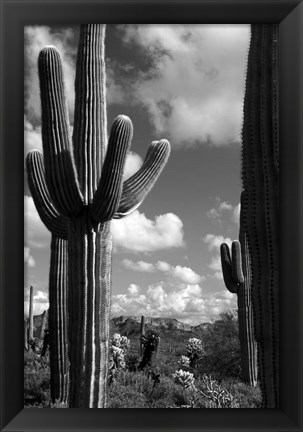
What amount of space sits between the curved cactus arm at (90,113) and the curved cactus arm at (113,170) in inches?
7.4

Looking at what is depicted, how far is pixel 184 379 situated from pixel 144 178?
2.19 m

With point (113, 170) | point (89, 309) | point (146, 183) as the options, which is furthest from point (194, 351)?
point (113, 170)

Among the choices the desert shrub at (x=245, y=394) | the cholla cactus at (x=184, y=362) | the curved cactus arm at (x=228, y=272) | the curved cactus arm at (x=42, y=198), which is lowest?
the desert shrub at (x=245, y=394)

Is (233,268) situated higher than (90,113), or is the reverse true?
(90,113)

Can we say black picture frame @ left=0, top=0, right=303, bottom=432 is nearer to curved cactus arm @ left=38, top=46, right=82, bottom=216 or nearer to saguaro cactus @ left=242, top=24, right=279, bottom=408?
saguaro cactus @ left=242, top=24, right=279, bottom=408

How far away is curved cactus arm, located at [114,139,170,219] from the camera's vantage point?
5.16 m

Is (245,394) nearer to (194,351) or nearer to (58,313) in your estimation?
(194,351)

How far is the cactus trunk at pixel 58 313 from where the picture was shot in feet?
18.6

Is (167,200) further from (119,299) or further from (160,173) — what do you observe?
A: (119,299)

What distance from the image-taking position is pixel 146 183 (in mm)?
5285

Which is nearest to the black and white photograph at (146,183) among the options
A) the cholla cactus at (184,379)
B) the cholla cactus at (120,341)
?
the cholla cactus at (184,379)

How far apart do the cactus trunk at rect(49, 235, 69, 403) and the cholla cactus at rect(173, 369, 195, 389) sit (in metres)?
1.06

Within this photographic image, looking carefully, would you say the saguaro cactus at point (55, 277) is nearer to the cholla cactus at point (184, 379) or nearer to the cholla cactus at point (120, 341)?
the cholla cactus at point (120, 341)
